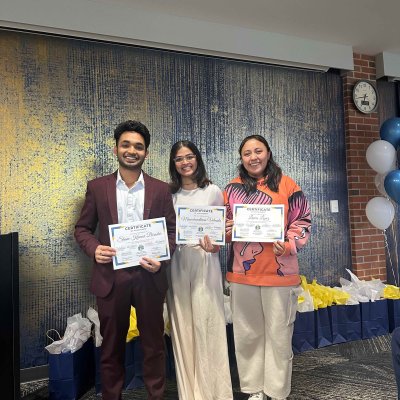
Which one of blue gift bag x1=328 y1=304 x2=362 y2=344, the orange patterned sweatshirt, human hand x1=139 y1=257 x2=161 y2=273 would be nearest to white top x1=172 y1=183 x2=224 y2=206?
the orange patterned sweatshirt

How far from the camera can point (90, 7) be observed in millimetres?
2590

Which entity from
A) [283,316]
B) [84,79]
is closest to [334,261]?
[283,316]

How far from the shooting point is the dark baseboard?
246 centimetres

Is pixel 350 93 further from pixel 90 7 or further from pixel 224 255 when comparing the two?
pixel 90 7

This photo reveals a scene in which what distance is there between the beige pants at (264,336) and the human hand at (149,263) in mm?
479

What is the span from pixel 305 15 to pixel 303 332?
8.03 ft

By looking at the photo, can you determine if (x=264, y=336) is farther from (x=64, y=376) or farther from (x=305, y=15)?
(x=305, y=15)

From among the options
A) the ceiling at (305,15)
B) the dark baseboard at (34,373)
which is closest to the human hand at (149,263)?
the dark baseboard at (34,373)

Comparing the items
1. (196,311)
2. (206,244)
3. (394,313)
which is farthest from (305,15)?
(394,313)

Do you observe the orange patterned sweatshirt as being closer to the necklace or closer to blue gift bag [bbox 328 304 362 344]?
the necklace

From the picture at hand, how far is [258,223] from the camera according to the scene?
1.87m

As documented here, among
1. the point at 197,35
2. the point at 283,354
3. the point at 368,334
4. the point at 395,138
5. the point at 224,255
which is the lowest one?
the point at 368,334

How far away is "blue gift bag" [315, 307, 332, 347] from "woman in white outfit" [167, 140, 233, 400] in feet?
→ 3.92

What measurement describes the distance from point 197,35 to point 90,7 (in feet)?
2.66
